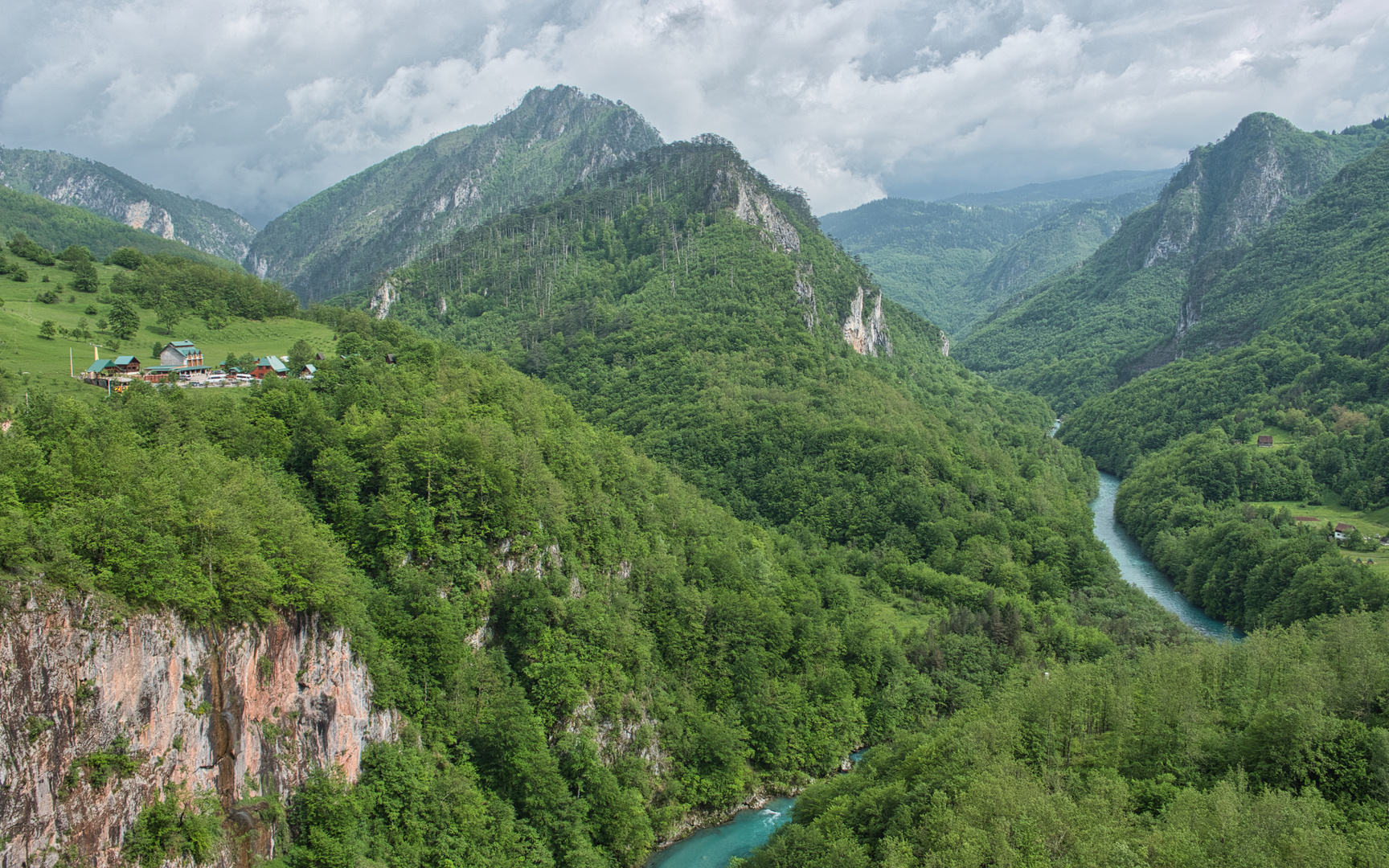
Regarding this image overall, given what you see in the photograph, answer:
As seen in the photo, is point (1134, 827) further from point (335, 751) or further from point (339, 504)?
point (339, 504)

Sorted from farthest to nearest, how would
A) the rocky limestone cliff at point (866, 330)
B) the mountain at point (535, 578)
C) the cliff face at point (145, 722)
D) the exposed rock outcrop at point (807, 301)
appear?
1. the rocky limestone cliff at point (866, 330)
2. the exposed rock outcrop at point (807, 301)
3. the mountain at point (535, 578)
4. the cliff face at point (145, 722)

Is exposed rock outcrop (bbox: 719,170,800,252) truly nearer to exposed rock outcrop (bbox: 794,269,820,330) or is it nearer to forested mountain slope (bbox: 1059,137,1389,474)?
exposed rock outcrop (bbox: 794,269,820,330)

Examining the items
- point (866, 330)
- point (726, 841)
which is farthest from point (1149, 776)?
point (866, 330)

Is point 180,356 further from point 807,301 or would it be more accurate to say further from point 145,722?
point 807,301

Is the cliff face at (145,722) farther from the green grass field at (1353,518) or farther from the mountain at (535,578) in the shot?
the green grass field at (1353,518)

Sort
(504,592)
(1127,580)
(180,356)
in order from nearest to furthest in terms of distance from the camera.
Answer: (504,592) < (180,356) < (1127,580)

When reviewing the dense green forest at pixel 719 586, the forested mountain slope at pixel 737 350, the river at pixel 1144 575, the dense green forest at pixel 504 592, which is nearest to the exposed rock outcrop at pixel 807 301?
the forested mountain slope at pixel 737 350
